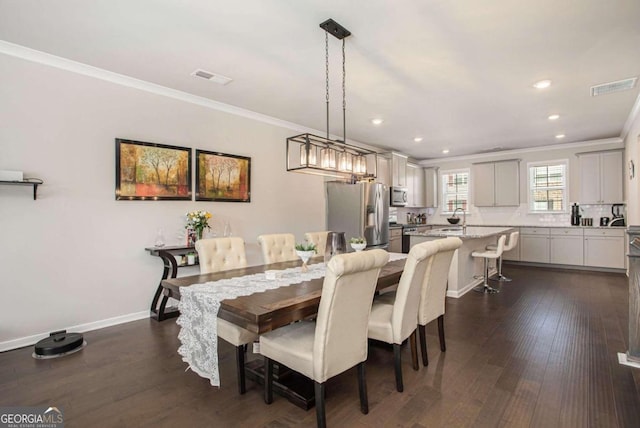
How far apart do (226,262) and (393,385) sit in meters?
1.71

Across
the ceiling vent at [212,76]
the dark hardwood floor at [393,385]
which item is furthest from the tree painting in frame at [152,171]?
the dark hardwood floor at [393,385]

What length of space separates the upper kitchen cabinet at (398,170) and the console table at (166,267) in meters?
4.83

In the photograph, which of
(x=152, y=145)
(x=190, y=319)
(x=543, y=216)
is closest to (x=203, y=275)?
(x=190, y=319)

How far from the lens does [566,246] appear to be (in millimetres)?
6703

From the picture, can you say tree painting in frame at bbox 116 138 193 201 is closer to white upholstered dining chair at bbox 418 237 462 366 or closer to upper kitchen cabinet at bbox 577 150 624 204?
white upholstered dining chair at bbox 418 237 462 366

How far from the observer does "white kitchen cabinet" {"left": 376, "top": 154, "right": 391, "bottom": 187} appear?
23.0 ft

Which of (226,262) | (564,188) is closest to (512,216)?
(564,188)

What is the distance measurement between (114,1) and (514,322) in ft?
15.4

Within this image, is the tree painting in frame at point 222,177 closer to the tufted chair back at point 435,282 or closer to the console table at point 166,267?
the console table at point 166,267

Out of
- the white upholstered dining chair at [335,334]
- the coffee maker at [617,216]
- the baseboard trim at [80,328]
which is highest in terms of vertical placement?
the coffee maker at [617,216]

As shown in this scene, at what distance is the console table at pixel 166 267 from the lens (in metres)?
3.61

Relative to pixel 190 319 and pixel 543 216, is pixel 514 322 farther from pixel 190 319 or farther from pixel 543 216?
pixel 543 216

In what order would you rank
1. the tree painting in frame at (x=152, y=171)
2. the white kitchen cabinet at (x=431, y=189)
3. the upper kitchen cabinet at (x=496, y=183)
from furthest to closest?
1. the white kitchen cabinet at (x=431, y=189)
2. the upper kitchen cabinet at (x=496, y=183)
3. the tree painting in frame at (x=152, y=171)

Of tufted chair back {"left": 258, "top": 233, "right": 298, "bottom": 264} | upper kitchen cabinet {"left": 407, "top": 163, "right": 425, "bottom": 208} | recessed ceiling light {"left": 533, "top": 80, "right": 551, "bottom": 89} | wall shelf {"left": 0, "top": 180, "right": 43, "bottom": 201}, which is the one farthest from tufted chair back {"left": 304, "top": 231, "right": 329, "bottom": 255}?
upper kitchen cabinet {"left": 407, "top": 163, "right": 425, "bottom": 208}
